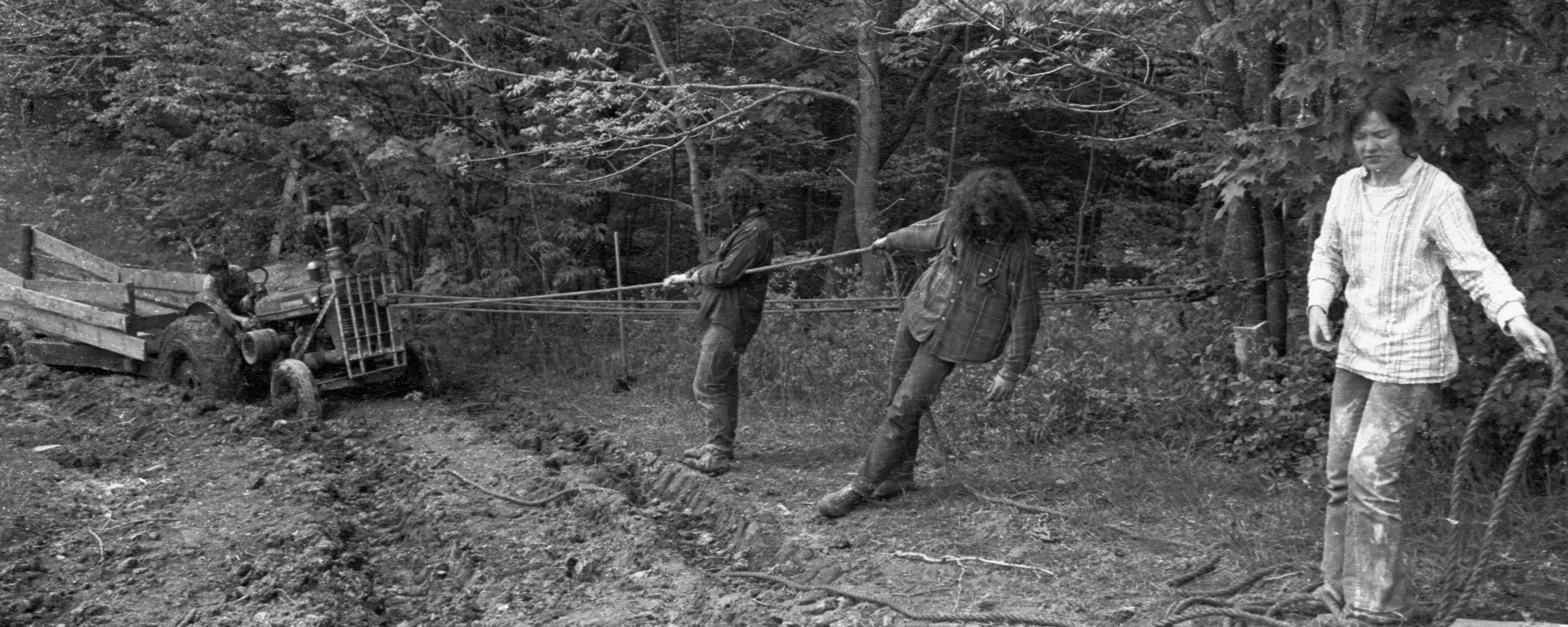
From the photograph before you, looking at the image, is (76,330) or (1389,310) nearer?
(1389,310)

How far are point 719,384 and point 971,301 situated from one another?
219 centimetres

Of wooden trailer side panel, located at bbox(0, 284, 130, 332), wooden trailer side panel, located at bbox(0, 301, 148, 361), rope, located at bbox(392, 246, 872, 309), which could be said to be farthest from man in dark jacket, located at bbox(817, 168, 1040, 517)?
wooden trailer side panel, located at bbox(0, 284, 130, 332)

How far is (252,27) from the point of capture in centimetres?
1211

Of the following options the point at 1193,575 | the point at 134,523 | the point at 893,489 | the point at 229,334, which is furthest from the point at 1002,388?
the point at 229,334

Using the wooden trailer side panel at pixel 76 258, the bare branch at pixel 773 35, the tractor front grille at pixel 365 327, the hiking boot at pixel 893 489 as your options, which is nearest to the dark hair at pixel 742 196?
the hiking boot at pixel 893 489

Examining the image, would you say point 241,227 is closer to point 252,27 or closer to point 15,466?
point 252,27

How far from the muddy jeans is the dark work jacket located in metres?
3.68

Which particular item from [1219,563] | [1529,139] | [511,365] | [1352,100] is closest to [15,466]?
[511,365]

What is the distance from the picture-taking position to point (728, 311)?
286 inches

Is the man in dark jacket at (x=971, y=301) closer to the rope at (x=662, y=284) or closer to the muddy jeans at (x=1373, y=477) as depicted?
the rope at (x=662, y=284)

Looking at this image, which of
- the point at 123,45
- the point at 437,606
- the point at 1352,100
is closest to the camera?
the point at 1352,100

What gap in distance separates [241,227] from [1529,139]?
1421 centimetres

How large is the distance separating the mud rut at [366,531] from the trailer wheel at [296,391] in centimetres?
19

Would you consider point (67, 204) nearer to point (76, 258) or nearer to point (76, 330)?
point (76, 258)
